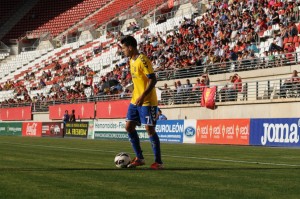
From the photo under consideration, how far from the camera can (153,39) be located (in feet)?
145

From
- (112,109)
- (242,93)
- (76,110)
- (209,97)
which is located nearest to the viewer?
(242,93)

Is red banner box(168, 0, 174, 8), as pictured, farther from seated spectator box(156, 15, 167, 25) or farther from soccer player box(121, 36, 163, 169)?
soccer player box(121, 36, 163, 169)

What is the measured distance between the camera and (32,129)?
157ft

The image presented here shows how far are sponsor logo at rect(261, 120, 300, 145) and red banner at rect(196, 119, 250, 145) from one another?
1358mm

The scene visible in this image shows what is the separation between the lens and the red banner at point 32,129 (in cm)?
4672

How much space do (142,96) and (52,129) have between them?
111ft

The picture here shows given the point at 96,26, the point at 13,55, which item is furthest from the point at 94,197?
the point at 13,55

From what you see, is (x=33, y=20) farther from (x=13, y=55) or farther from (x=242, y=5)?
(x=242, y=5)

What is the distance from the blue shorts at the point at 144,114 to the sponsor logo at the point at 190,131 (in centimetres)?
1804

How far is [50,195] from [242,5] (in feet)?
96.5

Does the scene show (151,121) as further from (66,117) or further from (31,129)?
(31,129)

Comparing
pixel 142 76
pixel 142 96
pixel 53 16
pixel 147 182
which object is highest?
pixel 53 16

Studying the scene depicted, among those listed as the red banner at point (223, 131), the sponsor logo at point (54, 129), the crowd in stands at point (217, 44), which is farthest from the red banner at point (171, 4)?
the red banner at point (223, 131)

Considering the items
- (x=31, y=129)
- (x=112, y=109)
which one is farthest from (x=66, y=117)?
(x=31, y=129)
